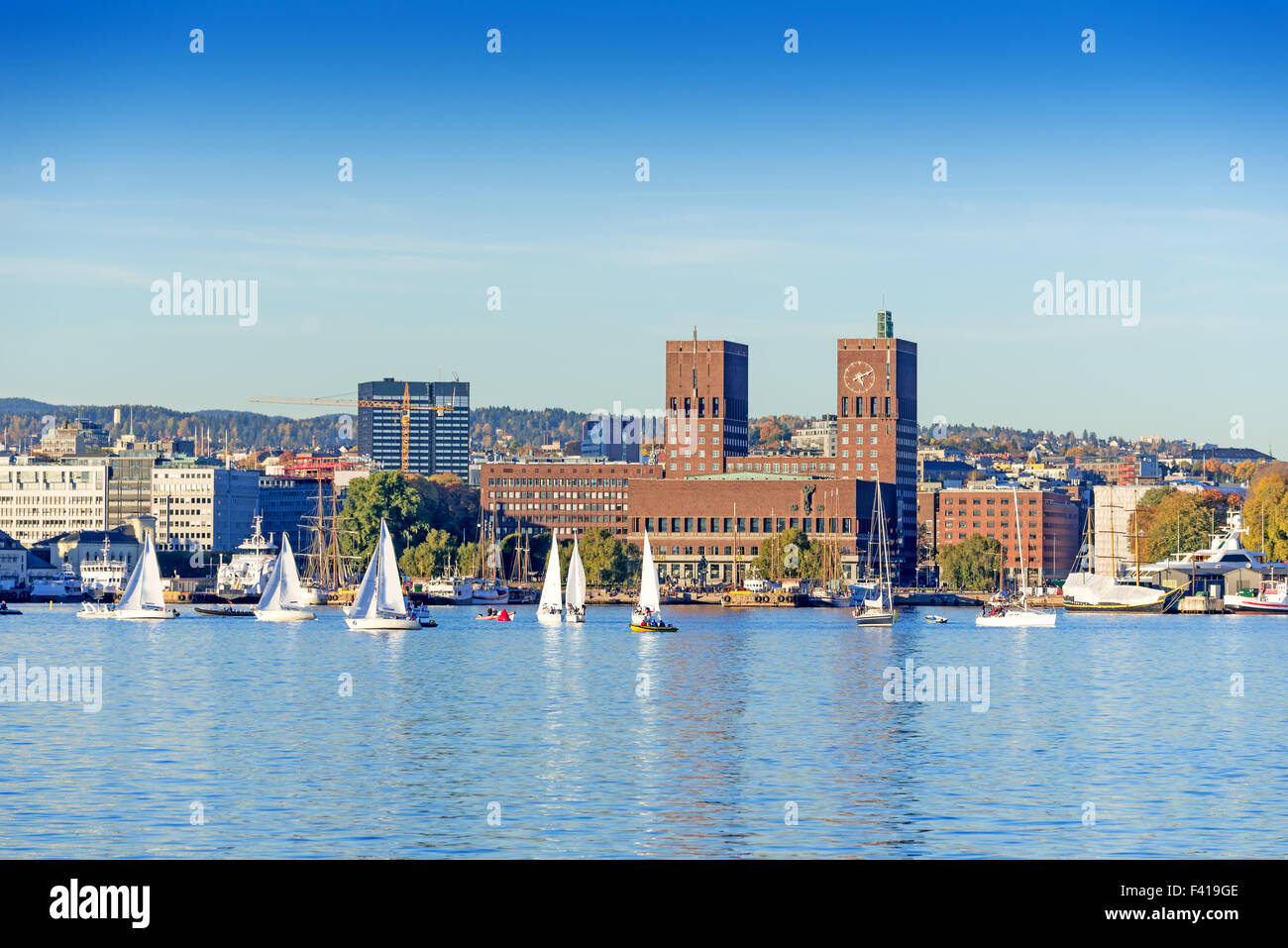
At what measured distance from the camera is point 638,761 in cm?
3503

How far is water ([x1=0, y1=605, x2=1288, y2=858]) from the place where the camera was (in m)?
25.4

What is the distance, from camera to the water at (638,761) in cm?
2538

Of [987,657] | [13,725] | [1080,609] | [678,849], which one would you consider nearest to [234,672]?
[13,725]

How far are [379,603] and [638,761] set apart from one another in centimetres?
6618

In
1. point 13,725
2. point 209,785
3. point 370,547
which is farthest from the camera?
point 370,547

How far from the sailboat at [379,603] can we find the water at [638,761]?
22.7 m

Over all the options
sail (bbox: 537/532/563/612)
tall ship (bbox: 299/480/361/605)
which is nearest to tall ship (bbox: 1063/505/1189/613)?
sail (bbox: 537/532/563/612)

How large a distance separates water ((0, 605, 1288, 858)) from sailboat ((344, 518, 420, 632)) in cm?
2266

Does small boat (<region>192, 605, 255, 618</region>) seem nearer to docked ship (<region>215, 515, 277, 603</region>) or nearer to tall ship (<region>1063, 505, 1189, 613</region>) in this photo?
docked ship (<region>215, 515, 277, 603</region>)

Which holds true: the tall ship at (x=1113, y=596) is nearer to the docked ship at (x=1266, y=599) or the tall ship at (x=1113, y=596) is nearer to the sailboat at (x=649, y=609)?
the docked ship at (x=1266, y=599)
